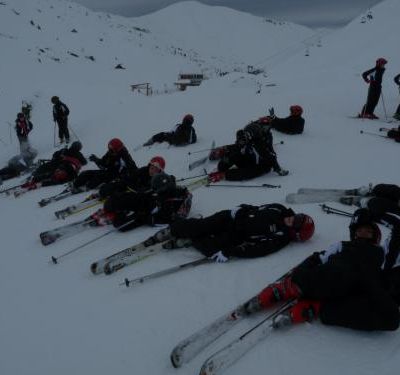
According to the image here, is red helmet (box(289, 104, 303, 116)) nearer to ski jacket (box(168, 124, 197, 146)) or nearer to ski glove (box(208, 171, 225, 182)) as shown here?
ski jacket (box(168, 124, 197, 146))

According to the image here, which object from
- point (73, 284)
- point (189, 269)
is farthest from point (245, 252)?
point (73, 284)

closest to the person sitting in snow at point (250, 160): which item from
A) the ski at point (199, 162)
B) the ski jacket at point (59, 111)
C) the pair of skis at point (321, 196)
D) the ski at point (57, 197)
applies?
the ski at point (199, 162)

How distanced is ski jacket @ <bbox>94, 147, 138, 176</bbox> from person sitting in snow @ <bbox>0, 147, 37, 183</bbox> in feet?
14.0

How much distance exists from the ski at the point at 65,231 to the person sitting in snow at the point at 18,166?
18.9ft

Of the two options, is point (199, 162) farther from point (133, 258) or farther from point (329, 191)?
point (133, 258)

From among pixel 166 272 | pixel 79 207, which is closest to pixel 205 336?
pixel 166 272

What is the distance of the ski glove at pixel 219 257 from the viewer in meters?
4.51

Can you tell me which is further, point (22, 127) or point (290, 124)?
point (22, 127)

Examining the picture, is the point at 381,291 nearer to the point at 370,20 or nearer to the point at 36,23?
the point at 370,20

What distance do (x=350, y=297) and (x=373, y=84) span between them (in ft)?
29.7

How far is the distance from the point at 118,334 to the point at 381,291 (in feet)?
7.88

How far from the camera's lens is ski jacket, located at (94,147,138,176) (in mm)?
7758

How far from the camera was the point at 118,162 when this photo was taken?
793cm

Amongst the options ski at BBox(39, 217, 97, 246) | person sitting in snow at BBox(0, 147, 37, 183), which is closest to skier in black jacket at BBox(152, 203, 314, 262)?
ski at BBox(39, 217, 97, 246)
